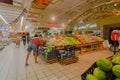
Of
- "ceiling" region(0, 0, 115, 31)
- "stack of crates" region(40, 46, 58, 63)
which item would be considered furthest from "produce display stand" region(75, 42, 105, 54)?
"ceiling" region(0, 0, 115, 31)

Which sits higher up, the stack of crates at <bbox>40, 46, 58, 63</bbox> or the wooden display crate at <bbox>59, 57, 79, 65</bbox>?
the stack of crates at <bbox>40, 46, 58, 63</bbox>

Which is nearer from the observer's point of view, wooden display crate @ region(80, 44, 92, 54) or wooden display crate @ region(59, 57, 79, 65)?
wooden display crate @ region(59, 57, 79, 65)

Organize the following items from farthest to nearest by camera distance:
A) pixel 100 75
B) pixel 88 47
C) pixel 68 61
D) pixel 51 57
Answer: pixel 88 47, pixel 51 57, pixel 68 61, pixel 100 75

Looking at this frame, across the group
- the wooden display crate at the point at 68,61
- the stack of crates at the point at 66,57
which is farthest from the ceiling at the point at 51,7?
the wooden display crate at the point at 68,61

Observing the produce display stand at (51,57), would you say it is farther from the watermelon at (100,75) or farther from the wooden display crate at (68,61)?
the watermelon at (100,75)

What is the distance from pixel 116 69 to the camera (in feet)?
3.24

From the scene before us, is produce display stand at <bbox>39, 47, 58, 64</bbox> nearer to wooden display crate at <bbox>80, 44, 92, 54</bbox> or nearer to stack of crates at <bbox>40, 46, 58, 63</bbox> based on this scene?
Answer: stack of crates at <bbox>40, 46, 58, 63</bbox>

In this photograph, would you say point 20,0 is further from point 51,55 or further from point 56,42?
point 51,55

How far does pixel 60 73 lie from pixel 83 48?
342cm

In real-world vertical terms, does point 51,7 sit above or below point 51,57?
above

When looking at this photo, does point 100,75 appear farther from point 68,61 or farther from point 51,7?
point 51,7

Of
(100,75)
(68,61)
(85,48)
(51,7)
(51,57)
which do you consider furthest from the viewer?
(51,7)

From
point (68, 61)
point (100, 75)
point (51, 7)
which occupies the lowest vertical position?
point (68, 61)

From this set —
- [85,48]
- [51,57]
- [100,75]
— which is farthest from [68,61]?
[100,75]
